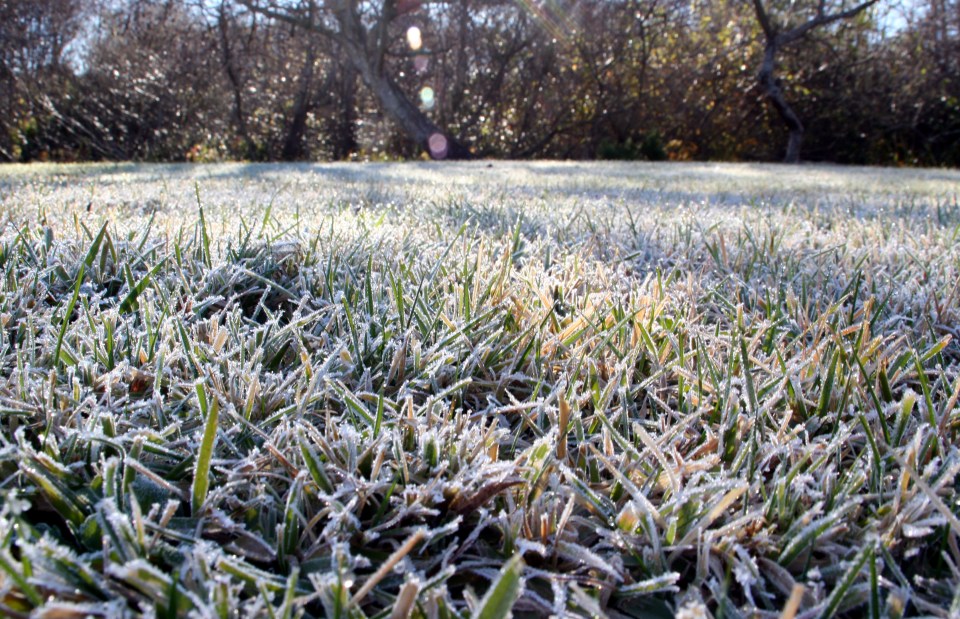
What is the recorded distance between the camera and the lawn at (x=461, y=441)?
2.14 ft

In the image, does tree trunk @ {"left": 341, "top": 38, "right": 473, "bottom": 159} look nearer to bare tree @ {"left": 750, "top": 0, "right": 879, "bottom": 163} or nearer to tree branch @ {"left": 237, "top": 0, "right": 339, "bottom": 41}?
tree branch @ {"left": 237, "top": 0, "right": 339, "bottom": 41}

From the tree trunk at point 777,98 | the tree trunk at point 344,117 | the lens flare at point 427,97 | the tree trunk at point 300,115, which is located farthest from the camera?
→ the lens flare at point 427,97

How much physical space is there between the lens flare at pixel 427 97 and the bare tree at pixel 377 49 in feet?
4.25

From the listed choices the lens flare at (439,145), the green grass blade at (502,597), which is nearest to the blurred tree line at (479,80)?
the lens flare at (439,145)

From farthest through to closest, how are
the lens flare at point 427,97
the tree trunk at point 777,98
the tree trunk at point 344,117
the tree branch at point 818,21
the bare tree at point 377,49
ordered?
1. the lens flare at point 427,97
2. the tree trunk at point 344,117
3. the bare tree at point 377,49
4. the tree trunk at point 777,98
5. the tree branch at point 818,21

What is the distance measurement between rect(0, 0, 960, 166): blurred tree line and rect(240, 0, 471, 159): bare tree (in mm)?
41

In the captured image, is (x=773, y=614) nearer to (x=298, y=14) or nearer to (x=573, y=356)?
(x=573, y=356)

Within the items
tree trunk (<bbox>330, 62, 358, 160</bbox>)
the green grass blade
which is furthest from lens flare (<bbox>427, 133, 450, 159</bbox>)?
the green grass blade

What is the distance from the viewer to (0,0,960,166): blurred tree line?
38.9ft

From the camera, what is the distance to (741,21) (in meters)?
14.1

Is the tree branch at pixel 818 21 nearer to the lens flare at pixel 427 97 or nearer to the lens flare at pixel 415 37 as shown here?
the lens flare at pixel 427 97

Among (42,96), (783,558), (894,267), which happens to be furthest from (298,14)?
(783,558)

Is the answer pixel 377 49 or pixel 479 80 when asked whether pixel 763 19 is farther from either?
pixel 377 49

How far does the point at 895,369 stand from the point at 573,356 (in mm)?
527
